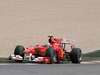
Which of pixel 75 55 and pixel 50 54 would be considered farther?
pixel 75 55

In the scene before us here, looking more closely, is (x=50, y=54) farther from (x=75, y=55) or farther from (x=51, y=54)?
(x=75, y=55)

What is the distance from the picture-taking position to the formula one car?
18.1m

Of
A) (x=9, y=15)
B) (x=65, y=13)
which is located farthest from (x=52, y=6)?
(x=9, y=15)

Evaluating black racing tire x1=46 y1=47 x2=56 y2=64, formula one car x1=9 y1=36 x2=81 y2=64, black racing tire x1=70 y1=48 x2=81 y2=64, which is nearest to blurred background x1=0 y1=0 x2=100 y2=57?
formula one car x1=9 y1=36 x2=81 y2=64

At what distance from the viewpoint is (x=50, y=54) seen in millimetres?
18016

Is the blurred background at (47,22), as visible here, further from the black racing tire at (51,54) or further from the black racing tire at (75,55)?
the black racing tire at (51,54)

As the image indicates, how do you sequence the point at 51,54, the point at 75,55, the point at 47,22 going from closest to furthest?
the point at 51,54 → the point at 75,55 → the point at 47,22

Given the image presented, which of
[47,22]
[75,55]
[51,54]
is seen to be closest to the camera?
[51,54]

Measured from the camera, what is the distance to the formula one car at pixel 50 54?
18125mm

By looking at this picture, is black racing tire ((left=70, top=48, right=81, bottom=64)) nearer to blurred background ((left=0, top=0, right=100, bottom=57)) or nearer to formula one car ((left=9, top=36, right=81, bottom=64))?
formula one car ((left=9, top=36, right=81, bottom=64))

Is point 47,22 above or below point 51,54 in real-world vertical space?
above

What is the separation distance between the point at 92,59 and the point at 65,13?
384 centimetres

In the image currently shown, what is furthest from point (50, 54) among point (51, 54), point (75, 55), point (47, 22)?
point (47, 22)

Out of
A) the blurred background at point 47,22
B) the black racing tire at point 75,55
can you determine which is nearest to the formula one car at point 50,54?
the black racing tire at point 75,55
